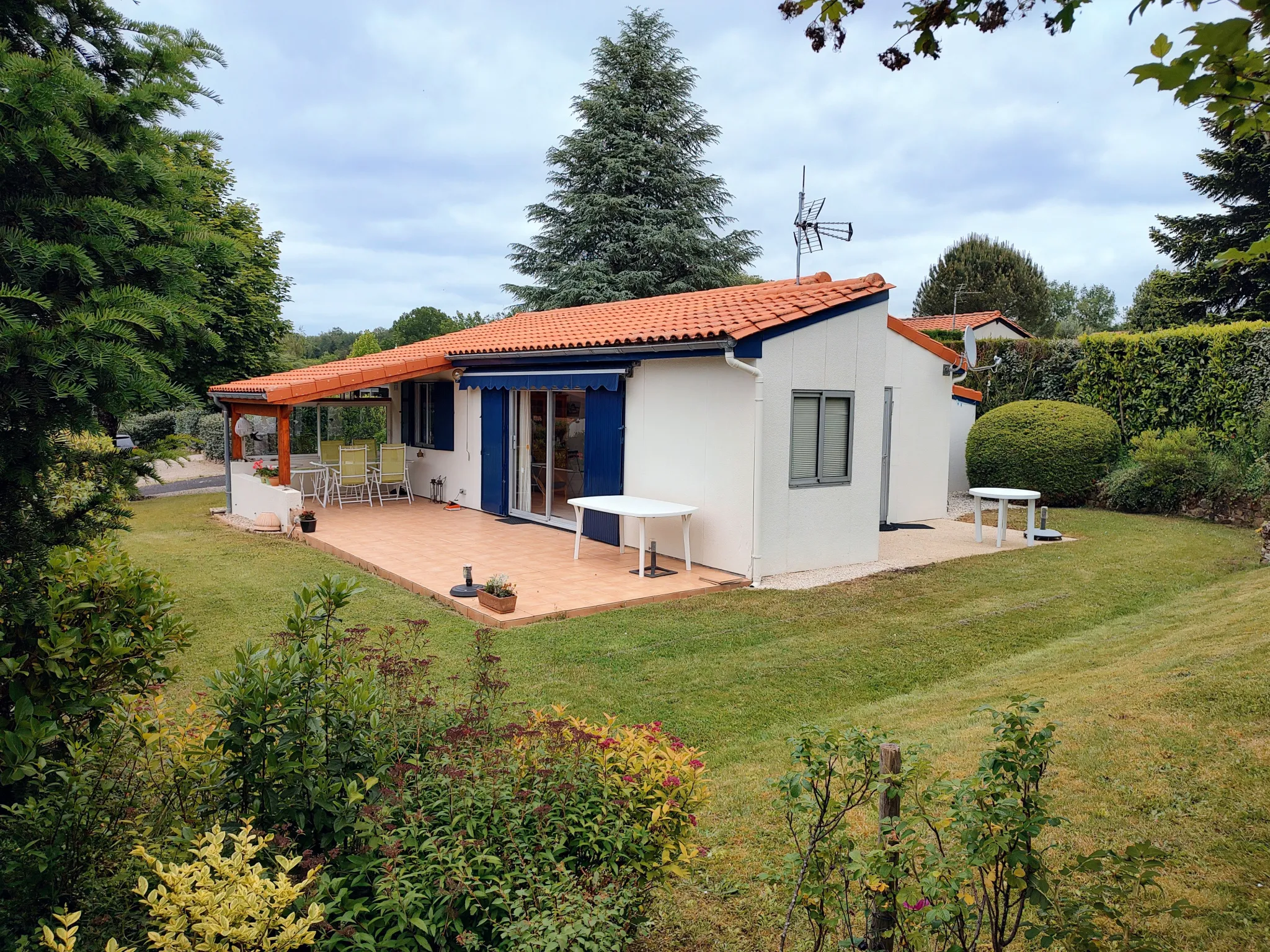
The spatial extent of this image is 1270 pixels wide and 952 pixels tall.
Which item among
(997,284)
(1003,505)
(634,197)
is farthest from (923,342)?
(997,284)

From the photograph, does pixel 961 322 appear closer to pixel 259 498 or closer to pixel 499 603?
pixel 259 498

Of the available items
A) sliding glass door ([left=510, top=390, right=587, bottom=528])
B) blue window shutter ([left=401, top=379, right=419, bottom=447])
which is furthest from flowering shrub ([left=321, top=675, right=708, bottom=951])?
blue window shutter ([left=401, top=379, right=419, bottom=447])

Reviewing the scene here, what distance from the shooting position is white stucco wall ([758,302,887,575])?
10445mm

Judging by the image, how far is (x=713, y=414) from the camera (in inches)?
423

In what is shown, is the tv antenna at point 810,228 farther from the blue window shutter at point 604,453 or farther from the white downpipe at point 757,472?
the blue window shutter at point 604,453

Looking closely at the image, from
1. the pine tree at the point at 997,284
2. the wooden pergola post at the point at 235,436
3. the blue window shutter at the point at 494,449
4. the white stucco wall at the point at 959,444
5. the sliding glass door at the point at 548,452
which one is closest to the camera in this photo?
the sliding glass door at the point at 548,452

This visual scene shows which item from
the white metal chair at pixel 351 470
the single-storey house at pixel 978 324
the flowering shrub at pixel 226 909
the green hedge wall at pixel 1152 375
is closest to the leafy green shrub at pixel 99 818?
the flowering shrub at pixel 226 909

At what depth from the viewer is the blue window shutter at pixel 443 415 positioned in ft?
55.4

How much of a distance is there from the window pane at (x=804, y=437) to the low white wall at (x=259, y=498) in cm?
873

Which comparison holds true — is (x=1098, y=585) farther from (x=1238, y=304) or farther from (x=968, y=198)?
(x=968, y=198)

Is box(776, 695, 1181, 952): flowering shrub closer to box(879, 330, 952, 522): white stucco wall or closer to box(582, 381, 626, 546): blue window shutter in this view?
box(582, 381, 626, 546): blue window shutter

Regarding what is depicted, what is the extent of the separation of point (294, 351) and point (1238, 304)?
4796 centimetres

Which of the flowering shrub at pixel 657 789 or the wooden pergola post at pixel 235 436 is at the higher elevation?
the wooden pergola post at pixel 235 436

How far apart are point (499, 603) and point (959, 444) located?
44.8 feet
